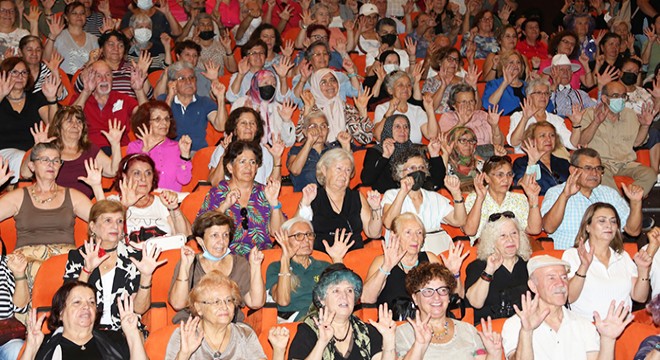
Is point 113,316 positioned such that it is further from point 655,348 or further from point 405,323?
point 655,348

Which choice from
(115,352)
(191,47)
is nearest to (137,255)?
(115,352)

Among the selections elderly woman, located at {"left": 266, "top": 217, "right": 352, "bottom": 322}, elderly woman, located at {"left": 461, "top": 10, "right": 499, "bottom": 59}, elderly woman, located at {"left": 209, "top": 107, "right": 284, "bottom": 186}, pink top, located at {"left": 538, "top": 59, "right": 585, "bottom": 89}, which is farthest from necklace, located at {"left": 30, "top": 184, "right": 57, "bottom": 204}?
elderly woman, located at {"left": 461, "top": 10, "right": 499, "bottom": 59}

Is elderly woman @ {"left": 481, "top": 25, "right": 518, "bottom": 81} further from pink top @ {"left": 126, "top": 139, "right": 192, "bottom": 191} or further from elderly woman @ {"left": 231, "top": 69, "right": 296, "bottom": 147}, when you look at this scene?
pink top @ {"left": 126, "top": 139, "right": 192, "bottom": 191}

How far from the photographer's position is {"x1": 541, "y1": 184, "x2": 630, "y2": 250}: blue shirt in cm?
497

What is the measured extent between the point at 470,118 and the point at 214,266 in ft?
8.50

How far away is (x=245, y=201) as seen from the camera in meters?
4.72

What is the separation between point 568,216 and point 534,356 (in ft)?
4.66

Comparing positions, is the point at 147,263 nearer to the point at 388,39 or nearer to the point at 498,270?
the point at 498,270

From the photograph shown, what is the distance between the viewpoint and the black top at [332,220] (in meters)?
4.72

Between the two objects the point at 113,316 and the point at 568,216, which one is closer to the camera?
the point at 113,316

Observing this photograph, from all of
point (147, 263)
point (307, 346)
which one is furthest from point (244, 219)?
point (307, 346)

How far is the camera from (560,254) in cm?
445

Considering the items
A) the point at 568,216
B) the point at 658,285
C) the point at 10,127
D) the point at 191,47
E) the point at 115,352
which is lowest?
the point at 115,352

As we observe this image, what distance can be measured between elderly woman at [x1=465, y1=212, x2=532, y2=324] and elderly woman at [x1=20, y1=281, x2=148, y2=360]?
4.96 ft
